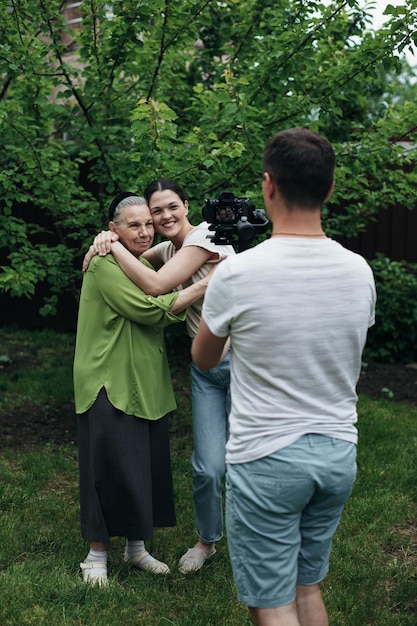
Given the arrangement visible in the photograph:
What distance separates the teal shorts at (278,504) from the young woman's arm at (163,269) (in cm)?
137

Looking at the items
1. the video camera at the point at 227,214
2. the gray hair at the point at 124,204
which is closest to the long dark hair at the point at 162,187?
the gray hair at the point at 124,204

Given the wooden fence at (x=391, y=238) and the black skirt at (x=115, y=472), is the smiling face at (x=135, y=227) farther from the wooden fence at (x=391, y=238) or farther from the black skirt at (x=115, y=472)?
the wooden fence at (x=391, y=238)

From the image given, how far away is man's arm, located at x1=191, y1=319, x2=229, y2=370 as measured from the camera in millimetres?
2299

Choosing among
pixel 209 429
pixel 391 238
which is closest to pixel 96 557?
pixel 209 429

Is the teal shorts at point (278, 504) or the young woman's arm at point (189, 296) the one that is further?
the young woman's arm at point (189, 296)

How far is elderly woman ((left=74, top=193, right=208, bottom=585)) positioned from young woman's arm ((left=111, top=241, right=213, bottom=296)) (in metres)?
0.04

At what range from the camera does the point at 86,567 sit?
369 cm

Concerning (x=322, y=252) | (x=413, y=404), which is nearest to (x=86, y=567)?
(x=322, y=252)

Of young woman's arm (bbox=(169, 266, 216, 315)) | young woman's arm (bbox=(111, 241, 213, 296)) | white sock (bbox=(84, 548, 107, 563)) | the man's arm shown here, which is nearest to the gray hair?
young woman's arm (bbox=(111, 241, 213, 296))

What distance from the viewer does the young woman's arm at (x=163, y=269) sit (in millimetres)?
3470

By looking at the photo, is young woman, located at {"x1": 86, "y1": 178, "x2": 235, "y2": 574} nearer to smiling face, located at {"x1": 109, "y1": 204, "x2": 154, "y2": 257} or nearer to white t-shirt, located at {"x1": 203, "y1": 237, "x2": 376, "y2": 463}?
smiling face, located at {"x1": 109, "y1": 204, "x2": 154, "y2": 257}

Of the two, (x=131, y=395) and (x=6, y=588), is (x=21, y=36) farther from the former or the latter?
(x=6, y=588)

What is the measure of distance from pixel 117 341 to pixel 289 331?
1.58 metres

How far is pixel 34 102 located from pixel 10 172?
26.1 inches
